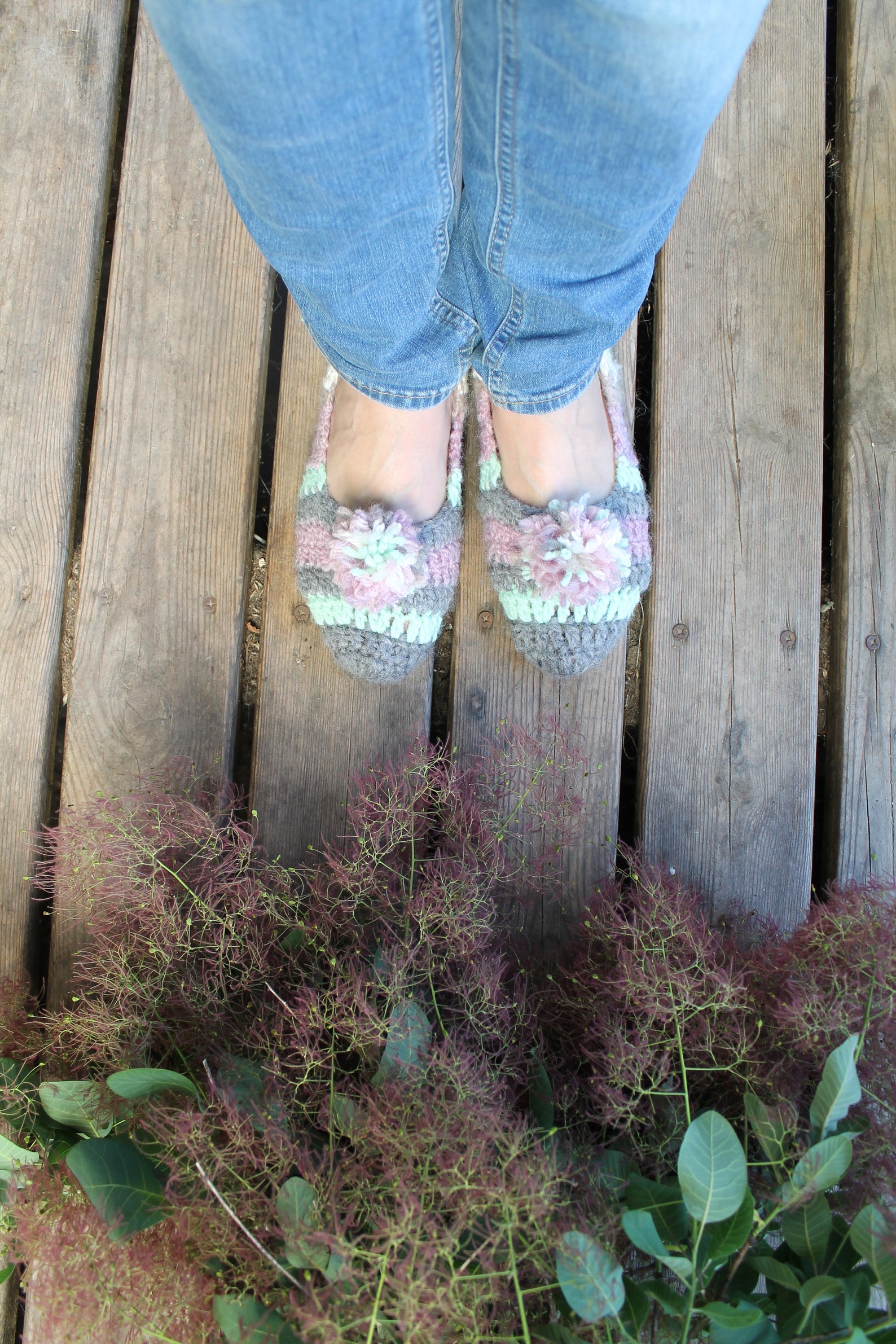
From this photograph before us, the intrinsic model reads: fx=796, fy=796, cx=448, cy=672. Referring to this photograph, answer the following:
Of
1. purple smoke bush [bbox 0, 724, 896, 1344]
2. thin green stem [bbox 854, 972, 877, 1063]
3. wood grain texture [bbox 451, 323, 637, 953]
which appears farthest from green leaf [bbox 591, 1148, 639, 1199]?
wood grain texture [bbox 451, 323, 637, 953]

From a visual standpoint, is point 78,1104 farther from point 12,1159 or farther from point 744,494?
point 744,494

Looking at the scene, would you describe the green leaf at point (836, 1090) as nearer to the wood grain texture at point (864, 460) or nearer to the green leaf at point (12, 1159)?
the wood grain texture at point (864, 460)

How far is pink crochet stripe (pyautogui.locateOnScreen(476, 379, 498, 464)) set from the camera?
953 mm

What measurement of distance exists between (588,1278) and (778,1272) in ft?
0.57

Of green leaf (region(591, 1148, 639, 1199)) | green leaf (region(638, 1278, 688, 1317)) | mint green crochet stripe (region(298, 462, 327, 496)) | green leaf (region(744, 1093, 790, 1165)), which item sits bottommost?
green leaf (region(638, 1278, 688, 1317))

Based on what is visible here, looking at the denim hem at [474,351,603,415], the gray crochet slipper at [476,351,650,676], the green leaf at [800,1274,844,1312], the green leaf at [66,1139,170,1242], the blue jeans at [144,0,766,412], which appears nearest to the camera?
the blue jeans at [144,0,766,412]

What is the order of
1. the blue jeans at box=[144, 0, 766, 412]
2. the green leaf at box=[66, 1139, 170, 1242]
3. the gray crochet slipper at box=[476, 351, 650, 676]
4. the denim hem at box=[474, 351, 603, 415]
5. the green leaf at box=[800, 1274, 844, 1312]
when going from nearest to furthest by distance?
the blue jeans at box=[144, 0, 766, 412] < the green leaf at box=[800, 1274, 844, 1312] < the green leaf at box=[66, 1139, 170, 1242] < the denim hem at box=[474, 351, 603, 415] < the gray crochet slipper at box=[476, 351, 650, 676]

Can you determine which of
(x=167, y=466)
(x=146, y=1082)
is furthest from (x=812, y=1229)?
(x=167, y=466)

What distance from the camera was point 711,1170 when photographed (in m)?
0.56

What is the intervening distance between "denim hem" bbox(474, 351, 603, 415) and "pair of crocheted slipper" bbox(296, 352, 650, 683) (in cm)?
12

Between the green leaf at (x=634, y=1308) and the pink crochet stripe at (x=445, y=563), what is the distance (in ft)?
2.19

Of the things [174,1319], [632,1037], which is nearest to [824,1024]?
[632,1037]

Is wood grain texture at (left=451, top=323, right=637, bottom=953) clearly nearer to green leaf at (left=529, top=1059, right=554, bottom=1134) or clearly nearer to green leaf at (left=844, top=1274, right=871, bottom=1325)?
green leaf at (left=529, top=1059, right=554, bottom=1134)

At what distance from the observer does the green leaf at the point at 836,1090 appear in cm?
59
